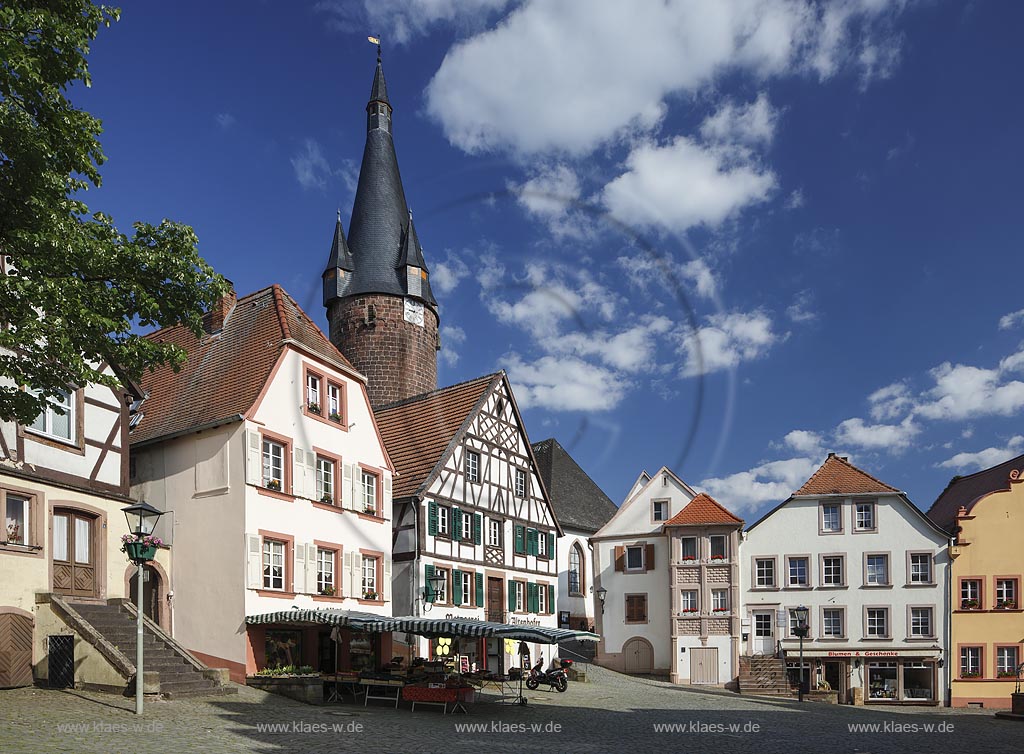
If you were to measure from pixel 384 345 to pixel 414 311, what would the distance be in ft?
8.14

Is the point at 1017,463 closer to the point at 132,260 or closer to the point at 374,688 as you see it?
the point at 374,688

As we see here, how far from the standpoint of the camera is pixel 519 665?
36281mm

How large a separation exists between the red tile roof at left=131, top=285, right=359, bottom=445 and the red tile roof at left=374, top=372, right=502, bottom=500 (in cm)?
509

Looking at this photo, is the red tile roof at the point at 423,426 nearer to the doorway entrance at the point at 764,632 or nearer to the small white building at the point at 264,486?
the small white building at the point at 264,486

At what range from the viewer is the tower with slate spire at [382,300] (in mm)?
50188

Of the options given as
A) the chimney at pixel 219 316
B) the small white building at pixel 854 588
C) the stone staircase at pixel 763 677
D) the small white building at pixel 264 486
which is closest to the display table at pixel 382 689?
the small white building at pixel 264 486

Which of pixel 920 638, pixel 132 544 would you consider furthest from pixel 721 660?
pixel 132 544

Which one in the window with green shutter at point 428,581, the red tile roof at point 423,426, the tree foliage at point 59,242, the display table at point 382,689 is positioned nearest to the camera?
the tree foliage at point 59,242

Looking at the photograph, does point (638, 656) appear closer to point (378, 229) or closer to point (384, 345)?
point (384, 345)

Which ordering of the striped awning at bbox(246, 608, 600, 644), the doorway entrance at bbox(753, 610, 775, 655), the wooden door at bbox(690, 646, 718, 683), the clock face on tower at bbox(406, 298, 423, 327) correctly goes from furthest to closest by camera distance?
the clock face on tower at bbox(406, 298, 423, 327) < the doorway entrance at bbox(753, 610, 775, 655) < the wooden door at bbox(690, 646, 718, 683) < the striped awning at bbox(246, 608, 600, 644)

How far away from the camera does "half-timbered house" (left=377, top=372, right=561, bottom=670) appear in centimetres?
3291

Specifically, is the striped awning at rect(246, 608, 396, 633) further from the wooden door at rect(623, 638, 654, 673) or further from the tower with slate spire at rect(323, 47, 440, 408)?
the tower with slate spire at rect(323, 47, 440, 408)
